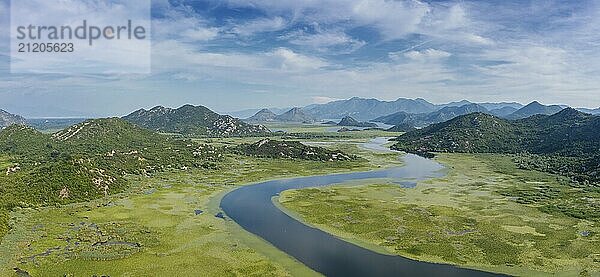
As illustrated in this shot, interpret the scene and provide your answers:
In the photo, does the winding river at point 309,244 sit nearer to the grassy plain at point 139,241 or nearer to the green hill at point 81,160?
the grassy plain at point 139,241

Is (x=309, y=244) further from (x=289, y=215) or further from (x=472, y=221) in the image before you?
(x=472, y=221)

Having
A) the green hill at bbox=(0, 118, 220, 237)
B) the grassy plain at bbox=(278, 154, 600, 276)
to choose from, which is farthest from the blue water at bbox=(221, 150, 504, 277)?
the green hill at bbox=(0, 118, 220, 237)

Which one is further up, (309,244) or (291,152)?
(291,152)

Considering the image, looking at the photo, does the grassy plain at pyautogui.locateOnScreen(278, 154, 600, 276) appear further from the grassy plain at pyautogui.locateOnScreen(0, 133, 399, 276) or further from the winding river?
the grassy plain at pyautogui.locateOnScreen(0, 133, 399, 276)

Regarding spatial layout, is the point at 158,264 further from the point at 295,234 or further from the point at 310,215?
the point at 310,215

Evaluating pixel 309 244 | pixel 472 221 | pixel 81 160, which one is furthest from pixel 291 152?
pixel 309 244
